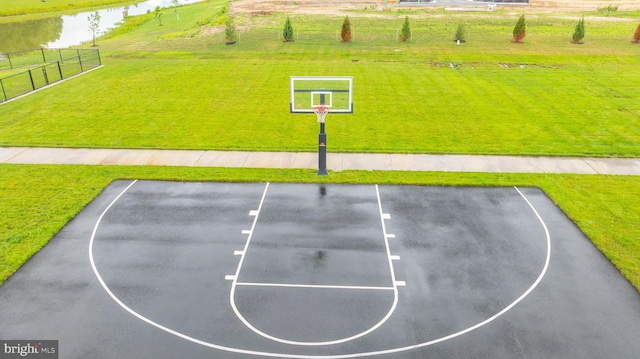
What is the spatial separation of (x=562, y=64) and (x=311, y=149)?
28357 mm

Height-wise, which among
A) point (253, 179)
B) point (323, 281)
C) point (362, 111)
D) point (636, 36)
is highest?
point (636, 36)

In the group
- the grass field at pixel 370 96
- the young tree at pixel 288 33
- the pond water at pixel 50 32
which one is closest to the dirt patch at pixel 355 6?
the grass field at pixel 370 96

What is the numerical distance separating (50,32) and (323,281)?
6969 cm

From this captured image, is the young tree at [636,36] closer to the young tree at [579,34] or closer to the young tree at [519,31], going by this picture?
the young tree at [579,34]

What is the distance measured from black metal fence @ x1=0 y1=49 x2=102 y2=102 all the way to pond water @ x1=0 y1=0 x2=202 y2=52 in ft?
29.9

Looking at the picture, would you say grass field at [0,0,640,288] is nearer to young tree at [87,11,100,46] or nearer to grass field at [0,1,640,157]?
grass field at [0,1,640,157]

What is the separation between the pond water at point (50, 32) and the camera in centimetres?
5638

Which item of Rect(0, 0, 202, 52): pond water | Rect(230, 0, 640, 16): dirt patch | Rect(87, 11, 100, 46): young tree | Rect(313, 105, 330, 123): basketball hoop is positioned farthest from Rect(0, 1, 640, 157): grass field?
Rect(230, 0, 640, 16): dirt patch

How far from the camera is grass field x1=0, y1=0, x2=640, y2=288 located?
1786 centimetres

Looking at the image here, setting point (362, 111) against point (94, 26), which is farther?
point (94, 26)

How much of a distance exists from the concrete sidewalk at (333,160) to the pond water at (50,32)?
136 feet

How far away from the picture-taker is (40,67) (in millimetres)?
38250

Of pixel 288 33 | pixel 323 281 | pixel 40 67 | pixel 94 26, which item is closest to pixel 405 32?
pixel 288 33

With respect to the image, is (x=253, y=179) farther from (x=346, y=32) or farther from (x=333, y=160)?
(x=346, y=32)
